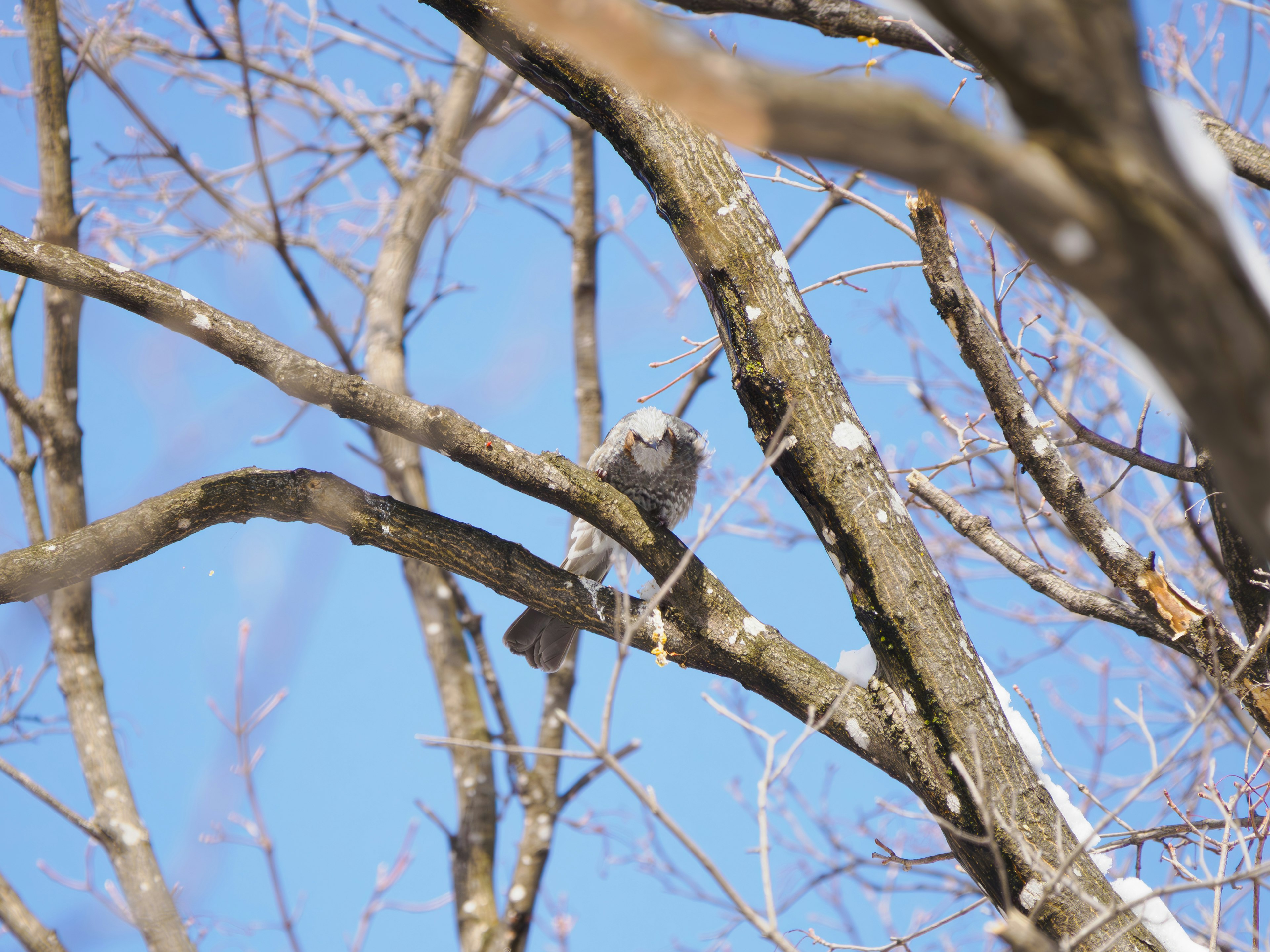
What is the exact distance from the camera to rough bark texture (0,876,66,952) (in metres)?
2.78

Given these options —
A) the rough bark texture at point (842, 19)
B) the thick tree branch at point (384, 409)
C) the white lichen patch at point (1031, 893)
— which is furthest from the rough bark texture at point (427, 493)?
the white lichen patch at point (1031, 893)

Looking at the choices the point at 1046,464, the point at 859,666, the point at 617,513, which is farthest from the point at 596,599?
the point at 1046,464

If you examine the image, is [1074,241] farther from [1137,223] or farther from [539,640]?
[539,640]

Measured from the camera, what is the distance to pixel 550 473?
2.30 metres

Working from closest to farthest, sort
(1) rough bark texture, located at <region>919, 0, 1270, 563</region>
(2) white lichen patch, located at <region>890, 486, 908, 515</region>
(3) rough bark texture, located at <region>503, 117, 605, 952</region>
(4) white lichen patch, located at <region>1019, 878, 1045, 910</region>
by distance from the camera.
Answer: (1) rough bark texture, located at <region>919, 0, 1270, 563</region> < (4) white lichen patch, located at <region>1019, 878, 1045, 910</region> < (2) white lichen patch, located at <region>890, 486, 908, 515</region> < (3) rough bark texture, located at <region>503, 117, 605, 952</region>

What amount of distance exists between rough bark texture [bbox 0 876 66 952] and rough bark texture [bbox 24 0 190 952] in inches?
10.0

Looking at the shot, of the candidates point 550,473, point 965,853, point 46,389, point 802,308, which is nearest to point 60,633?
point 46,389

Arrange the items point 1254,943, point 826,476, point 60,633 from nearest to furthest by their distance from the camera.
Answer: point 1254,943, point 826,476, point 60,633

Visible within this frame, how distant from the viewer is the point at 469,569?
91.1 inches

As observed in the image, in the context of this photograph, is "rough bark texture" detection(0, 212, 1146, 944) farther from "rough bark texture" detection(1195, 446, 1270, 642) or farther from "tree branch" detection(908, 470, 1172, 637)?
"rough bark texture" detection(1195, 446, 1270, 642)

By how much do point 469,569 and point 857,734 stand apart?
1153 mm

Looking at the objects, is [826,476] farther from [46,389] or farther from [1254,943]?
[46,389]

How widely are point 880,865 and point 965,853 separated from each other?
1.65 meters

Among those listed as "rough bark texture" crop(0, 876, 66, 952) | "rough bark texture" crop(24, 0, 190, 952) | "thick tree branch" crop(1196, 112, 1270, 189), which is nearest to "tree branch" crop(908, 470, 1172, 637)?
"thick tree branch" crop(1196, 112, 1270, 189)
